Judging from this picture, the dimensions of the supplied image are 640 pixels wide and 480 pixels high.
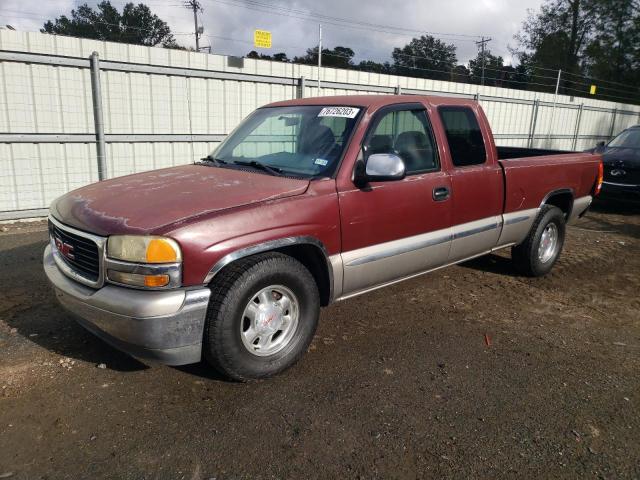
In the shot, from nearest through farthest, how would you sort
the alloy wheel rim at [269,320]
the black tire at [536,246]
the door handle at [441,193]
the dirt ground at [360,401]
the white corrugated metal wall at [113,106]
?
the dirt ground at [360,401] → the alloy wheel rim at [269,320] → the door handle at [441,193] → the black tire at [536,246] → the white corrugated metal wall at [113,106]

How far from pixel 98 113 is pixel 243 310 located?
624 centimetres

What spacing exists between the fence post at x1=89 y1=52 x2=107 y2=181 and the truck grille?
5.12 m

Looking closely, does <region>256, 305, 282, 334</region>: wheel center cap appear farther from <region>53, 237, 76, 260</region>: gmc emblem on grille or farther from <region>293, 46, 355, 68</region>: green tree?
<region>293, 46, 355, 68</region>: green tree

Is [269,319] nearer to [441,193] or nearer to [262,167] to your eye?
[262,167]

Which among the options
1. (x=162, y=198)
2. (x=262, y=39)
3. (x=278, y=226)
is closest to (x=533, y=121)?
(x=262, y=39)

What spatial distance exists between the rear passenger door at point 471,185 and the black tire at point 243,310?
1698mm

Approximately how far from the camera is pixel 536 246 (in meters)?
5.45

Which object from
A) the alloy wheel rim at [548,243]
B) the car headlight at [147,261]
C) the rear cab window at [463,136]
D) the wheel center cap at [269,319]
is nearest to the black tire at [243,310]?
the wheel center cap at [269,319]

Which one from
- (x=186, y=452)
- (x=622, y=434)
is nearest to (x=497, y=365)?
(x=622, y=434)

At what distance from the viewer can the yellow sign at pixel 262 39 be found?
9977 millimetres

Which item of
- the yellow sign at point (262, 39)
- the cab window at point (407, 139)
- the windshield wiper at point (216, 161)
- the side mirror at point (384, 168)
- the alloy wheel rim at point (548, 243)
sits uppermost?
the yellow sign at point (262, 39)

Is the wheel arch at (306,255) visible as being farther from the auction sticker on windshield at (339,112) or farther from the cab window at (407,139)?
the auction sticker on windshield at (339,112)

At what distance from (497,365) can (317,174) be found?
189 centimetres

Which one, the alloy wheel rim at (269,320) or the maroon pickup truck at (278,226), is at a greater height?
the maroon pickup truck at (278,226)
